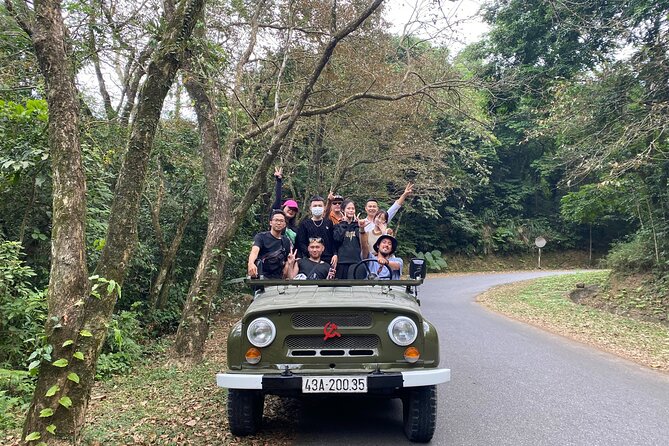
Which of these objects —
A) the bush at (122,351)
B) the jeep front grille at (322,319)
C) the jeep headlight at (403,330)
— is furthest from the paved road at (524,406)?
the bush at (122,351)

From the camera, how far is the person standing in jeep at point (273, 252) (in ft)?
17.7

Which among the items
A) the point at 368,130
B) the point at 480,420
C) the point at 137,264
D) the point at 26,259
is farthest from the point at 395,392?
the point at 368,130

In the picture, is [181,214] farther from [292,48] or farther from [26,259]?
[292,48]

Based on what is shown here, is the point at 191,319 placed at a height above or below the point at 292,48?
below

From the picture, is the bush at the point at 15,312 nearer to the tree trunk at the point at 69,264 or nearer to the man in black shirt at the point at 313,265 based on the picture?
the tree trunk at the point at 69,264

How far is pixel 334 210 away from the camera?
6.44 m

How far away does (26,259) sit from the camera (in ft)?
24.1

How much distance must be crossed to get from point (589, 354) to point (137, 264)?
7.94 m

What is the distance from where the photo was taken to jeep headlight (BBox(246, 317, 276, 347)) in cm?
398

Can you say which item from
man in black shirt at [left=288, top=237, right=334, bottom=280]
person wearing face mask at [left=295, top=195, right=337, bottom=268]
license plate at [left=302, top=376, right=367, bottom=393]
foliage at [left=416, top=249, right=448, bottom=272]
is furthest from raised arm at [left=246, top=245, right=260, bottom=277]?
foliage at [left=416, top=249, right=448, bottom=272]

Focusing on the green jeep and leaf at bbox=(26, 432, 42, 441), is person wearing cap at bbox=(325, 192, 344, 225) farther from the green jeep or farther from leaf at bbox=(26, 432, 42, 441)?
leaf at bbox=(26, 432, 42, 441)

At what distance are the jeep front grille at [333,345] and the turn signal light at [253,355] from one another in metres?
0.24

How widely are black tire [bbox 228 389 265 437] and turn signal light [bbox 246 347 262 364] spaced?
A: 0.98 feet

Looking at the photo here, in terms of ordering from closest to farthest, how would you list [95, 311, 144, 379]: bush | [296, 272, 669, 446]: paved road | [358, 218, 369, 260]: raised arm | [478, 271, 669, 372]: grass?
[296, 272, 669, 446]: paved road < [358, 218, 369, 260]: raised arm < [95, 311, 144, 379]: bush < [478, 271, 669, 372]: grass
